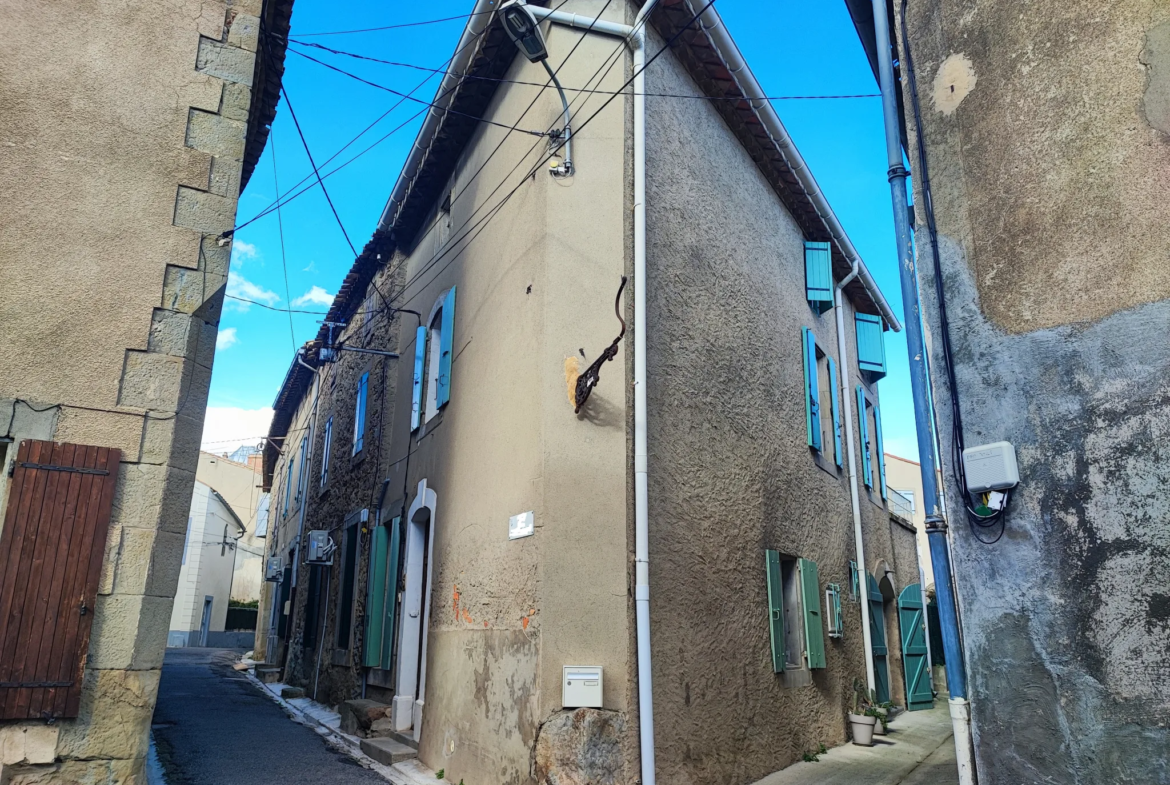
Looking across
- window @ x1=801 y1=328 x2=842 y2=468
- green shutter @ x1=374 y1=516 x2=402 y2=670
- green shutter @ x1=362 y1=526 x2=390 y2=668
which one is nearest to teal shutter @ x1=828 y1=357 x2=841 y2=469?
window @ x1=801 y1=328 x2=842 y2=468

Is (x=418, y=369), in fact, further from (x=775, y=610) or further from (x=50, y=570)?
(x=50, y=570)

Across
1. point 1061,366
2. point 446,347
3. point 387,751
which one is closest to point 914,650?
point 387,751

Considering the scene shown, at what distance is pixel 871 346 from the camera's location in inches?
496

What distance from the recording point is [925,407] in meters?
A: 4.36

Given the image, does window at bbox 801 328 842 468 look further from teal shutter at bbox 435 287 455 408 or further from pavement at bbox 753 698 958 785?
teal shutter at bbox 435 287 455 408

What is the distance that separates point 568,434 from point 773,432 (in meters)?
3.19

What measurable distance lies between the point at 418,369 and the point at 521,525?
3.90 meters

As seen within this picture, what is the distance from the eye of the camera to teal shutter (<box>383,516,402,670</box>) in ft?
28.6

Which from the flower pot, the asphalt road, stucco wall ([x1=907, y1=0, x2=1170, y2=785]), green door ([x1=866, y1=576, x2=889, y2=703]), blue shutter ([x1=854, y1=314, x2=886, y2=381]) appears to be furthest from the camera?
blue shutter ([x1=854, y1=314, x2=886, y2=381])

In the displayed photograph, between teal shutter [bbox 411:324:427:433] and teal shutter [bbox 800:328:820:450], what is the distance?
452cm

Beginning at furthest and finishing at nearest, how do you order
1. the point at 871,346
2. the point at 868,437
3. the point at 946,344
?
the point at 871,346
the point at 868,437
the point at 946,344

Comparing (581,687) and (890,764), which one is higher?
(581,687)

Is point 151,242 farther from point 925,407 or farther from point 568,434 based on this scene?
point 925,407

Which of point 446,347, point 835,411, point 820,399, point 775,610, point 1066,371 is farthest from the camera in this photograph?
point 835,411
